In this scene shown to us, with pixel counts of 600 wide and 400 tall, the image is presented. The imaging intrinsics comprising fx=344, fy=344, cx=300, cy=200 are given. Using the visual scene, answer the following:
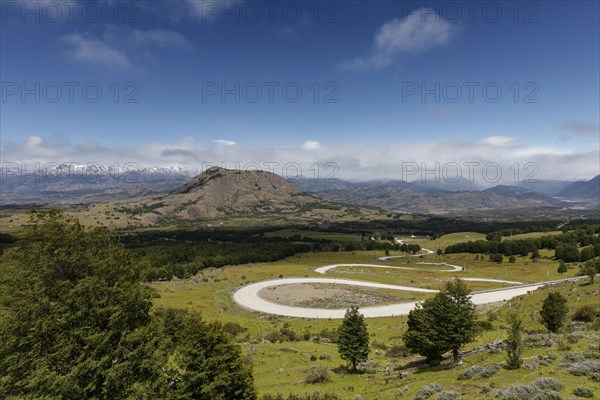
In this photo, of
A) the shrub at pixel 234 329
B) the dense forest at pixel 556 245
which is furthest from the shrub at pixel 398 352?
the dense forest at pixel 556 245

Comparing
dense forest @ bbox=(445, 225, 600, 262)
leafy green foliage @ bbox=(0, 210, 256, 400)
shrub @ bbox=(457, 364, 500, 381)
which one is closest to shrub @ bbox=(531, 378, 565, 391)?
shrub @ bbox=(457, 364, 500, 381)

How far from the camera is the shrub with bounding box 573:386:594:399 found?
66.2ft

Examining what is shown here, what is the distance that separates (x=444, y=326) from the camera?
35250 mm

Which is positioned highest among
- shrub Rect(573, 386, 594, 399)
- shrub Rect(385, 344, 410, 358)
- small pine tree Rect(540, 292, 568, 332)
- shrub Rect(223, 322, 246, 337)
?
shrub Rect(573, 386, 594, 399)

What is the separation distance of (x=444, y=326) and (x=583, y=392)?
15.1 m

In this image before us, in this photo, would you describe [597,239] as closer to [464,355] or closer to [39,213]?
[464,355]

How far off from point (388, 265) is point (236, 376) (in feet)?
484

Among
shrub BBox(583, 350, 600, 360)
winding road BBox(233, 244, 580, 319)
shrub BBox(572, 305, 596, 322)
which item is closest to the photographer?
shrub BBox(583, 350, 600, 360)

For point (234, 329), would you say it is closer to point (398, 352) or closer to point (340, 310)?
point (398, 352)

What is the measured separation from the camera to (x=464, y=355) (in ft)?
122

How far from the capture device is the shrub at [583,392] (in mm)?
20172

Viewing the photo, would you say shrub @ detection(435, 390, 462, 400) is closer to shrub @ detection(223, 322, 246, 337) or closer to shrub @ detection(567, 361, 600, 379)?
shrub @ detection(567, 361, 600, 379)

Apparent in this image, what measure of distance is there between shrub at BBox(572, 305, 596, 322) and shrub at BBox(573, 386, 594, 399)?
3736 cm

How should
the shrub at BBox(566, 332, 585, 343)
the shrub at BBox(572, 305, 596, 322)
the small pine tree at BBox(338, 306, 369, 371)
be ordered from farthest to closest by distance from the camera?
1. the shrub at BBox(572, 305, 596, 322)
2. the small pine tree at BBox(338, 306, 369, 371)
3. the shrub at BBox(566, 332, 585, 343)
